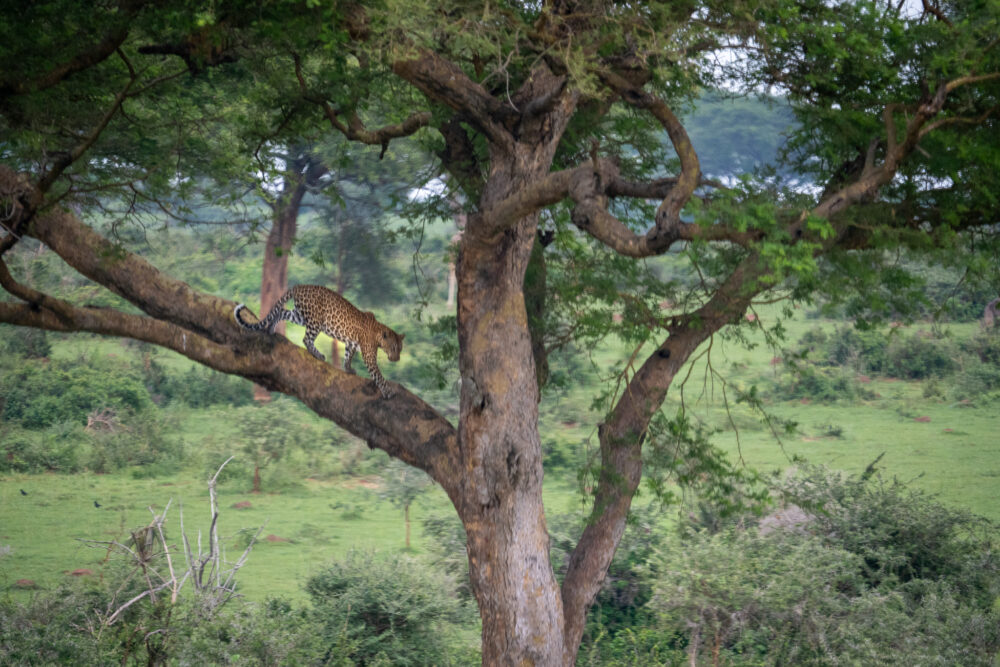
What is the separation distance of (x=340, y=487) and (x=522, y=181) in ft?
35.2

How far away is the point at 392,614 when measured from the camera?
367 inches

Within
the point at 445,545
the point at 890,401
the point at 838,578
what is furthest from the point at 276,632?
the point at 890,401

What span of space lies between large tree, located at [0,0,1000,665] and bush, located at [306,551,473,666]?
9.11 ft

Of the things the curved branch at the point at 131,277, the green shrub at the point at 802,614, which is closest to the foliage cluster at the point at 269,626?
the curved branch at the point at 131,277

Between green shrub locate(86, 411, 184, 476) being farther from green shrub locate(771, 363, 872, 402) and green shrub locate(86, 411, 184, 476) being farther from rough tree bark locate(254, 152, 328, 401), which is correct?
green shrub locate(771, 363, 872, 402)

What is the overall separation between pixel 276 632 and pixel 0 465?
31.7 ft

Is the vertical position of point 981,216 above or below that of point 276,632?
above

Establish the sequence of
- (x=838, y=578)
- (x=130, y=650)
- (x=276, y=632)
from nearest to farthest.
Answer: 1. (x=130, y=650)
2. (x=276, y=632)
3. (x=838, y=578)

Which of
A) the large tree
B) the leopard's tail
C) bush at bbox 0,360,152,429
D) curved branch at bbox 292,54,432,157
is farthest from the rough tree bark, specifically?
curved branch at bbox 292,54,432,157

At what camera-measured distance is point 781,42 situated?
23.3ft

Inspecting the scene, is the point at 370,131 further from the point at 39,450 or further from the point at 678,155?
the point at 39,450

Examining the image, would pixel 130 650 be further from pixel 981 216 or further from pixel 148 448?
pixel 148 448

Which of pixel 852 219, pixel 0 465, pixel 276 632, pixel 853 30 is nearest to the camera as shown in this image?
pixel 852 219

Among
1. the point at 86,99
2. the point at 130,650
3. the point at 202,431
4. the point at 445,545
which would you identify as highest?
the point at 86,99
